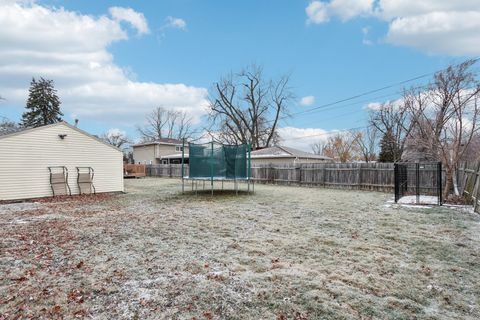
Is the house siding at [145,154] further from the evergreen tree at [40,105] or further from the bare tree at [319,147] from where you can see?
the bare tree at [319,147]

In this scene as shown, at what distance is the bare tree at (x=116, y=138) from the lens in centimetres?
4706

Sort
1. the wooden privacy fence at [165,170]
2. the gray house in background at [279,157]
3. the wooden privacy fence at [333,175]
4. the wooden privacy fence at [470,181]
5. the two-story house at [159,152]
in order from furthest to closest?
the two-story house at [159,152] < the wooden privacy fence at [165,170] < the gray house in background at [279,157] < the wooden privacy fence at [333,175] < the wooden privacy fence at [470,181]

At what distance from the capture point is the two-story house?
106ft

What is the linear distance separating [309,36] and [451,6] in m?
7.24

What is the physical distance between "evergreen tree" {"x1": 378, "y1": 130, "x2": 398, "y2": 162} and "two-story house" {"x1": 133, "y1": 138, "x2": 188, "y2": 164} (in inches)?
787

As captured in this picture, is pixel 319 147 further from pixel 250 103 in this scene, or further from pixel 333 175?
pixel 333 175

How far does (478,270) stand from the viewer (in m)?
3.55

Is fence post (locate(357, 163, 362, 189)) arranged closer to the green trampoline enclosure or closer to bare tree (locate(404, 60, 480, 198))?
bare tree (locate(404, 60, 480, 198))

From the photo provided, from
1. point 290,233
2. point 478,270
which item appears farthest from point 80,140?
point 478,270

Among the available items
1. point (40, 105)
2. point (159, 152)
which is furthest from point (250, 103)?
point (40, 105)

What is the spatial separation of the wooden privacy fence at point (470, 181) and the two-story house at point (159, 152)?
25354 mm

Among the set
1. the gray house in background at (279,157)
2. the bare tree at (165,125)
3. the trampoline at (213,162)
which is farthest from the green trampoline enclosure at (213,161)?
the bare tree at (165,125)

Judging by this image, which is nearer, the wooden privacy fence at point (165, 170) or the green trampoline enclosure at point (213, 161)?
the green trampoline enclosure at point (213, 161)

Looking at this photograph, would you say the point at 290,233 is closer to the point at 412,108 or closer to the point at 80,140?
the point at 412,108
